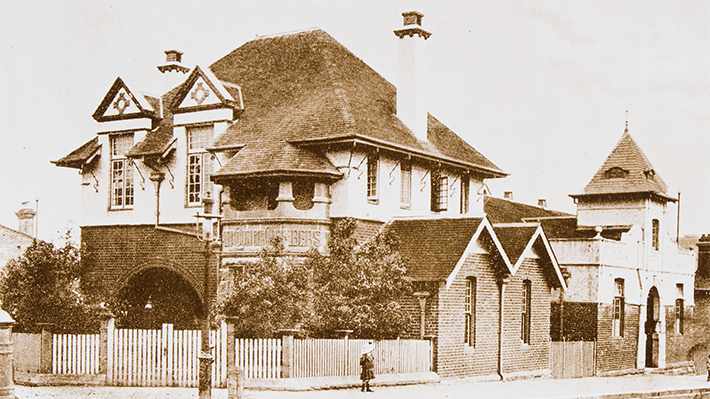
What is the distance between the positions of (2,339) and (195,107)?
16.2 metres

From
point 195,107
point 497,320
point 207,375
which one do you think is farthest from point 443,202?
point 207,375

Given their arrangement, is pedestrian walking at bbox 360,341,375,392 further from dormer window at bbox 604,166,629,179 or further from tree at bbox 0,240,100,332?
dormer window at bbox 604,166,629,179

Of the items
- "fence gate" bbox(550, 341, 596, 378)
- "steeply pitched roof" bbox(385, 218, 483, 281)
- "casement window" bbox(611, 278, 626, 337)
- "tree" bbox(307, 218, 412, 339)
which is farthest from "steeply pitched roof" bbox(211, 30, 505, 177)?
"casement window" bbox(611, 278, 626, 337)

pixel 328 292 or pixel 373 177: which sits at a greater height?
pixel 373 177

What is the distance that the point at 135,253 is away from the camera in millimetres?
35406

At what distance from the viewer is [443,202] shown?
36219 mm

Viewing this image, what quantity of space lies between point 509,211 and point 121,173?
66.8 feet

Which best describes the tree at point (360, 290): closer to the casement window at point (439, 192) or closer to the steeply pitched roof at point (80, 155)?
the casement window at point (439, 192)

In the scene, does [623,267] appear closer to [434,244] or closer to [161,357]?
[434,244]

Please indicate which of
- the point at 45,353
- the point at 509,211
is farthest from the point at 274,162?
the point at 509,211

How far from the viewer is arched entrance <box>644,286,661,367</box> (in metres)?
46.2

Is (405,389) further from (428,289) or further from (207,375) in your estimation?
(207,375)

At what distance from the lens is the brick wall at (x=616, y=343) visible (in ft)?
134

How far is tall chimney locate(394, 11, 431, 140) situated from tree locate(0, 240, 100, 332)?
11.4m
